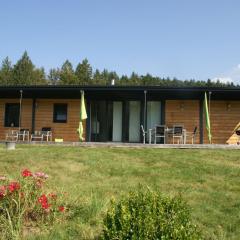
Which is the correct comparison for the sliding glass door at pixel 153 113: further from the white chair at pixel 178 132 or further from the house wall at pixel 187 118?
the white chair at pixel 178 132

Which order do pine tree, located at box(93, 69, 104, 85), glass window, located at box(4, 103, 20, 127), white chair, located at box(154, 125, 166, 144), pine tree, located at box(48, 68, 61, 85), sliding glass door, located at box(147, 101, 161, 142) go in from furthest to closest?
pine tree, located at box(48, 68, 61, 85), pine tree, located at box(93, 69, 104, 85), glass window, located at box(4, 103, 20, 127), sliding glass door, located at box(147, 101, 161, 142), white chair, located at box(154, 125, 166, 144)

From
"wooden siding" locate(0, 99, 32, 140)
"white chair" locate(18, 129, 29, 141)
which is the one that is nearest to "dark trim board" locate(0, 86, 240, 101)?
"wooden siding" locate(0, 99, 32, 140)

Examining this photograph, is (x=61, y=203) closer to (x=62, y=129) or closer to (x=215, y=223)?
(x=215, y=223)

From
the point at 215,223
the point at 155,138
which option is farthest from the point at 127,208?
the point at 155,138

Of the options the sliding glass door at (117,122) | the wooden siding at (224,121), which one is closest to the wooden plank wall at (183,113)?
the wooden siding at (224,121)

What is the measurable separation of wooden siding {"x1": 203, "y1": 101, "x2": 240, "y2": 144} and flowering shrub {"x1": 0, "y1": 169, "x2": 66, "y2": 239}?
43.5 feet

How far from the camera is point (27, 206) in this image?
614 centimetres

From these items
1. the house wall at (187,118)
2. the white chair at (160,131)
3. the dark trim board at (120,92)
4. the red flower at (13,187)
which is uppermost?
the dark trim board at (120,92)

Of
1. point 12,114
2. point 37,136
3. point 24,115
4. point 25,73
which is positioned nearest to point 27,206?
point 37,136

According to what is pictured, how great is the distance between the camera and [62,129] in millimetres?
19828

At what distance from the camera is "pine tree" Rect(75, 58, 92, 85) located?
248 ft

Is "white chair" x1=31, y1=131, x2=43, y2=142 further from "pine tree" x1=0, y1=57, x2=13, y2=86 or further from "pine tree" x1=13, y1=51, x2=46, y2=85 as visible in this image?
"pine tree" x1=13, y1=51, x2=46, y2=85

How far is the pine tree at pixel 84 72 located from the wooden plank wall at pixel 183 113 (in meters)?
55.8

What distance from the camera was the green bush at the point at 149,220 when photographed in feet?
14.6
